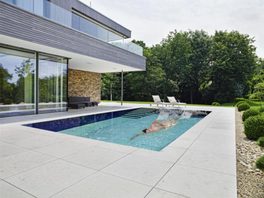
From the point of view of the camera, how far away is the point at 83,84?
17031mm

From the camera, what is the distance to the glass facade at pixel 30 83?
835 cm

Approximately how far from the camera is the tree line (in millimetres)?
24672

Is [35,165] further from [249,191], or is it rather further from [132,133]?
[132,133]

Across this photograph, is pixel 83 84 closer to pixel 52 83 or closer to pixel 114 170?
pixel 52 83

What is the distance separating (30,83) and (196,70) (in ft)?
80.7

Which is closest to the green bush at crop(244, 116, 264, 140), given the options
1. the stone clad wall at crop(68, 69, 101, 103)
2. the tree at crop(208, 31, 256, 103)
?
the stone clad wall at crop(68, 69, 101, 103)

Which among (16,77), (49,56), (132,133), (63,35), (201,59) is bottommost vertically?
(132,133)

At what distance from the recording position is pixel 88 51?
10.3 meters

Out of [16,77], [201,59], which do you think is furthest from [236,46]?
[16,77]

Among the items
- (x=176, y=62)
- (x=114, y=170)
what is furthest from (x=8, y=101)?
(x=176, y=62)

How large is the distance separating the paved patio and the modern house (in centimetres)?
503

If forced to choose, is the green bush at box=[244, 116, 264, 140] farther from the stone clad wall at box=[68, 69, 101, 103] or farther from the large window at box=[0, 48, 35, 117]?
the stone clad wall at box=[68, 69, 101, 103]

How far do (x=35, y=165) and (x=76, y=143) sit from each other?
138cm

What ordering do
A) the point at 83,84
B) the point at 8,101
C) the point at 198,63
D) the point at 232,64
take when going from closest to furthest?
the point at 8,101 → the point at 83,84 → the point at 232,64 → the point at 198,63
